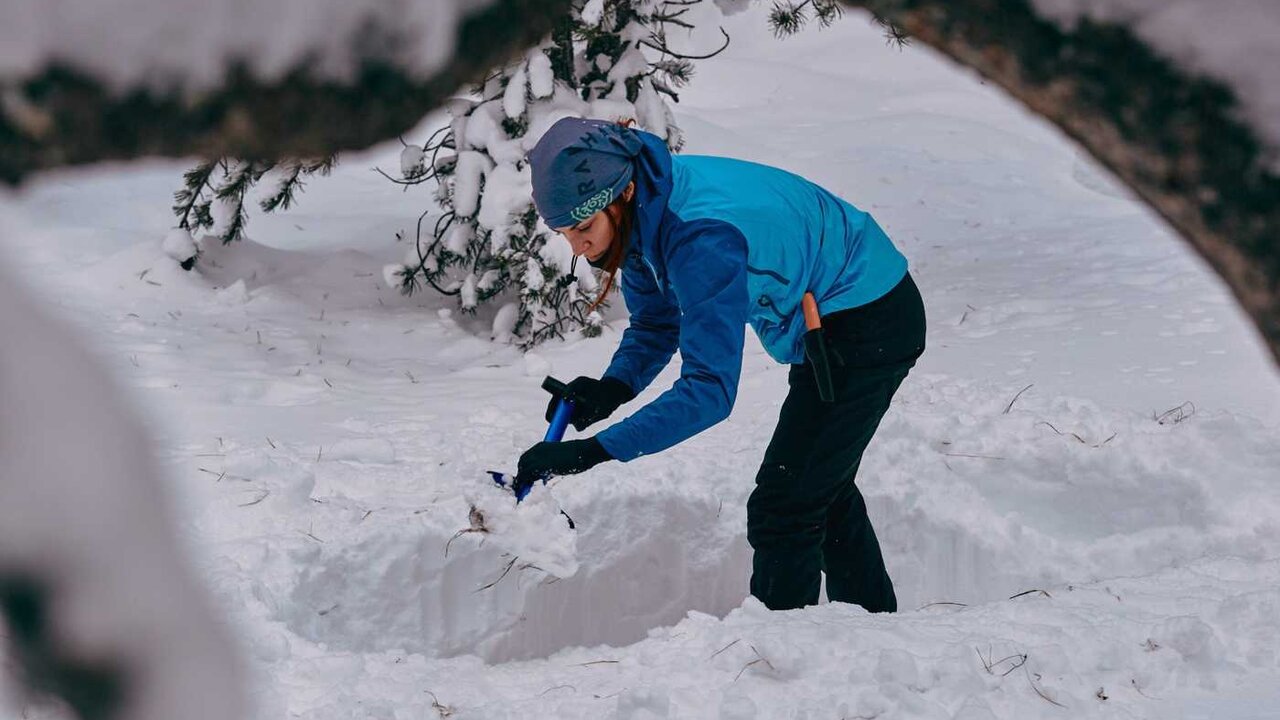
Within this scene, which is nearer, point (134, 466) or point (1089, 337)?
point (134, 466)

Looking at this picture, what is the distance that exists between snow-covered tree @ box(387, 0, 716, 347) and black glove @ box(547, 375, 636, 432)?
9.52ft

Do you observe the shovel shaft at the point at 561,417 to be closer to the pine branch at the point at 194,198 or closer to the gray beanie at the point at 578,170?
the gray beanie at the point at 578,170

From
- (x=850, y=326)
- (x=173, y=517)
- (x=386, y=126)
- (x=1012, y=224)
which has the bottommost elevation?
(x=1012, y=224)

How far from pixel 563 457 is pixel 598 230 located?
56cm

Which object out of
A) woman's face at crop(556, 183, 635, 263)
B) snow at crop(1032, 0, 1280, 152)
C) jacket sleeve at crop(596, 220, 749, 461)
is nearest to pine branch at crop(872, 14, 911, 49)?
snow at crop(1032, 0, 1280, 152)

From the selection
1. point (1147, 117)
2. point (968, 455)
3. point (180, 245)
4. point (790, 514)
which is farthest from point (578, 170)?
point (180, 245)

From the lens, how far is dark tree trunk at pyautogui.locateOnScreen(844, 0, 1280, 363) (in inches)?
48.6

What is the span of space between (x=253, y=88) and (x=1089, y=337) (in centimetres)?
557

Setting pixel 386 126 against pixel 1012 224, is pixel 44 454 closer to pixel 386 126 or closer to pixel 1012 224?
pixel 386 126

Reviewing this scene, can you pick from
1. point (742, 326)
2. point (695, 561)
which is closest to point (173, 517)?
point (742, 326)

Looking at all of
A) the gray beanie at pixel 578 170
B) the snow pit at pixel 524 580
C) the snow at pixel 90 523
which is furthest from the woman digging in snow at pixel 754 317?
the snow at pixel 90 523

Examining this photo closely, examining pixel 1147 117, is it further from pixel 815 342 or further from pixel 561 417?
pixel 561 417

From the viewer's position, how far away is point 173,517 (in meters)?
0.80

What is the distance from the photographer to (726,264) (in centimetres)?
266
